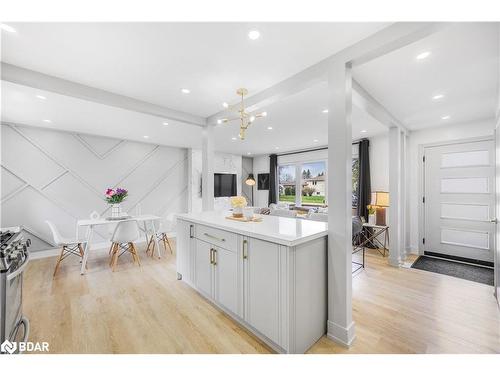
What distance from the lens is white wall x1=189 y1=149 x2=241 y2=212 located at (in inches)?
243

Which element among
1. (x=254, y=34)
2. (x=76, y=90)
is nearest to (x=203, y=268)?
(x=254, y=34)

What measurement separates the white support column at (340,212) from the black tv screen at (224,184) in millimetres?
5298

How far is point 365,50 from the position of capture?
1.66m

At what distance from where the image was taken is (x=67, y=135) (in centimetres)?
431

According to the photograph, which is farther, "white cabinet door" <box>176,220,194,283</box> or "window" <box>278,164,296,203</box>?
"window" <box>278,164,296,203</box>

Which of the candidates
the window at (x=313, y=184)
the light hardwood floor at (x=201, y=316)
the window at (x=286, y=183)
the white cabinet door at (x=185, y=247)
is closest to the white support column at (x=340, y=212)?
the light hardwood floor at (x=201, y=316)

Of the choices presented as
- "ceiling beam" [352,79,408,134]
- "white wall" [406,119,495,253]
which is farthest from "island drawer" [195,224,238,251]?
"white wall" [406,119,495,253]

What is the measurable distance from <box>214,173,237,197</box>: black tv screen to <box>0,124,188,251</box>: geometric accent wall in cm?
173

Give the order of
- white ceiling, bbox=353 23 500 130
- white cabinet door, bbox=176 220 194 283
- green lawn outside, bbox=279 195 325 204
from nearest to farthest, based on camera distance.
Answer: white ceiling, bbox=353 23 500 130 → white cabinet door, bbox=176 220 194 283 → green lawn outside, bbox=279 195 325 204

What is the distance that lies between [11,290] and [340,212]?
246 centimetres

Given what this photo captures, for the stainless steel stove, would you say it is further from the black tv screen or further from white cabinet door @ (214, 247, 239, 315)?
the black tv screen

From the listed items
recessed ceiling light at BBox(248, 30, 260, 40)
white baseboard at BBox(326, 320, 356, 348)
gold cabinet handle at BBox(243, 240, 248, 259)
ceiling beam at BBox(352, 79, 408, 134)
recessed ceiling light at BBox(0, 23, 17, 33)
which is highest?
recessed ceiling light at BBox(0, 23, 17, 33)

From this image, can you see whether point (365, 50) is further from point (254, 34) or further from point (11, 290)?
point (11, 290)
